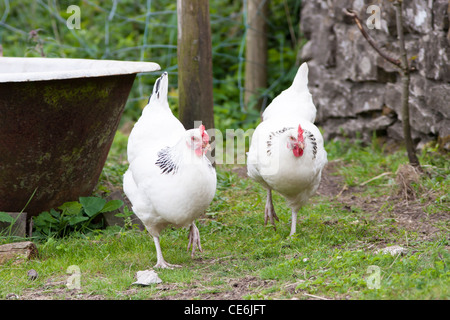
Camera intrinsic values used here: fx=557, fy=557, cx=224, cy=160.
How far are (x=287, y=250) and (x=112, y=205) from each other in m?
1.50

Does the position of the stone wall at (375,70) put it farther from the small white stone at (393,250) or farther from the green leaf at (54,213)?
the green leaf at (54,213)

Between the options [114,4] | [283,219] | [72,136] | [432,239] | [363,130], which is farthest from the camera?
[114,4]

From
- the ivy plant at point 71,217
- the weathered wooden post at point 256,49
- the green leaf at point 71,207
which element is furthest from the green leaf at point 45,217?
the weathered wooden post at point 256,49

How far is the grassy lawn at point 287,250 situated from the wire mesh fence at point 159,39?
2672mm

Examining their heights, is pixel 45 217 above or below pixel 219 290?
above

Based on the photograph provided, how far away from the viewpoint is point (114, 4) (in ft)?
29.3

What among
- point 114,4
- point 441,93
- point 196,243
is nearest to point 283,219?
point 196,243

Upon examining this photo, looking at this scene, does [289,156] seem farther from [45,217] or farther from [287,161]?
[45,217]

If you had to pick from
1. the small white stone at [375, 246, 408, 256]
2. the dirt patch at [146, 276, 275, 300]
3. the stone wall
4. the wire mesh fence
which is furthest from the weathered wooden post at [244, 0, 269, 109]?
the dirt patch at [146, 276, 275, 300]

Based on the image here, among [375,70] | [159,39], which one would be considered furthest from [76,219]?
[159,39]

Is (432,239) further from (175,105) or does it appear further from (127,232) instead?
(175,105)

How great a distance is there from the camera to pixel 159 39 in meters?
8.77

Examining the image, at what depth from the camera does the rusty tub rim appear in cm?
371

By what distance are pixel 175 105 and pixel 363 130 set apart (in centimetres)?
289
